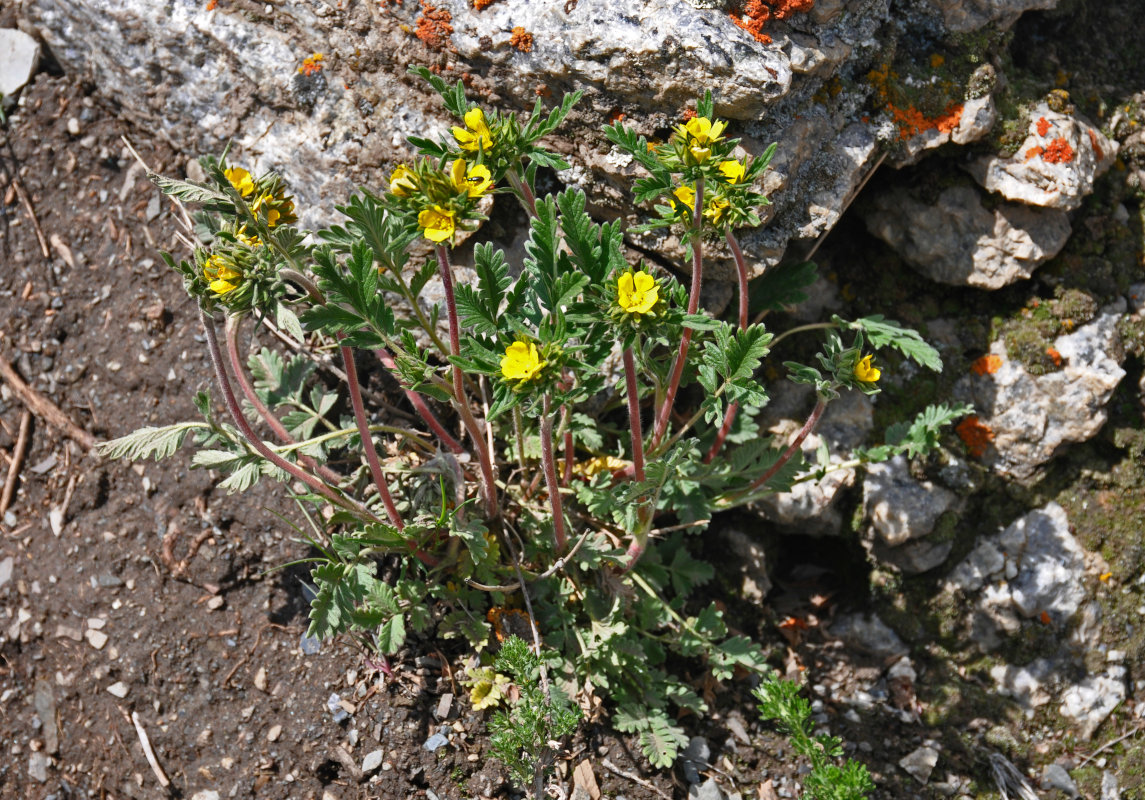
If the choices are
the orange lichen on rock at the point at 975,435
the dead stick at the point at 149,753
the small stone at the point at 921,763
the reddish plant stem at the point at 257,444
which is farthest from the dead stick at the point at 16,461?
the orange lichen on rock at the point at 975,435

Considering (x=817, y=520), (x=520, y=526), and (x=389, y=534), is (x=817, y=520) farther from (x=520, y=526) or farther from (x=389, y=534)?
(x=389, y=534)

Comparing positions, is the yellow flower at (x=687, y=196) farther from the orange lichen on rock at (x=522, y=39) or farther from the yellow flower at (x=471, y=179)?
the orange lichen on rock at (x=522, y=39)

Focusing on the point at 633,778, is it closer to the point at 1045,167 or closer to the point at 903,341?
the point at 903,341

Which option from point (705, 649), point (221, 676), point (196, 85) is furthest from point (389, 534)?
point (196, 85)

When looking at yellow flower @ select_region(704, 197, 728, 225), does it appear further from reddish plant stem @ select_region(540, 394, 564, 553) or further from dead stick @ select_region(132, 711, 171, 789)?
dead stick @ select_region(132, 711, 171, 789)

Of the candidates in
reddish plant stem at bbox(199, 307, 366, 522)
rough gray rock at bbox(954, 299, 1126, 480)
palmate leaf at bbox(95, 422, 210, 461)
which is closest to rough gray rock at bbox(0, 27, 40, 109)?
reddish plant stem at bbox(199, 307, 366, 522)
